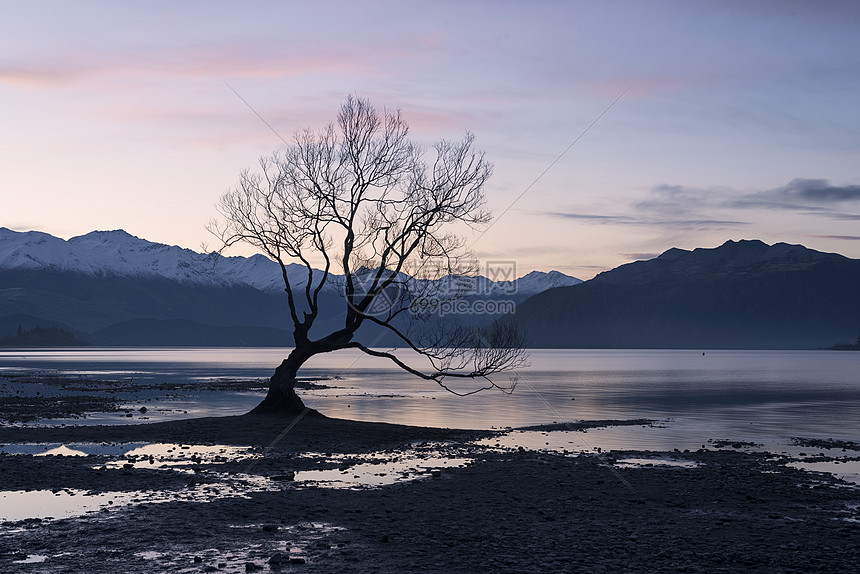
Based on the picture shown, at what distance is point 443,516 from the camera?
2125 cm

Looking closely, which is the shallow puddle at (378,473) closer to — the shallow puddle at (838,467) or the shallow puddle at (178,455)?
the shallow puddle at (178,455)

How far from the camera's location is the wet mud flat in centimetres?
1664

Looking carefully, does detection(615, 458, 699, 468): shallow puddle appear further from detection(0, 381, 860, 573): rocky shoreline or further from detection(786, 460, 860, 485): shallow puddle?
detection(786, 460, 860, 485): shallow puddle

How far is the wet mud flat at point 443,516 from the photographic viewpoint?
16.6 m

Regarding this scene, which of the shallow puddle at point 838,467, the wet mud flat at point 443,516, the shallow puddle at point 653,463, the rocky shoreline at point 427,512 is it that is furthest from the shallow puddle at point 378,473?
the shallow puddle at point 838,467

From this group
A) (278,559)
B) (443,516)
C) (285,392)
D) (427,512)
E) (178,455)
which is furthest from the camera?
(285,392)

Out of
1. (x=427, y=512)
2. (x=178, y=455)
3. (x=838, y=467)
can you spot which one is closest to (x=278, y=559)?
(x=427, y=512)

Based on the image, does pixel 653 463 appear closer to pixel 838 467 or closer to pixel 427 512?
pixel 838 467

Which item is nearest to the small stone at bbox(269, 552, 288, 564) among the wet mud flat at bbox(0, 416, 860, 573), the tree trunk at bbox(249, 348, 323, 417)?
the wet mud flat at bbox(0, 416, 860, 573)

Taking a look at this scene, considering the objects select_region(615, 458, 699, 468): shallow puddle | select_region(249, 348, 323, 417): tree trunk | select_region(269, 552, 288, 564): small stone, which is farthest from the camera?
select_region(249, 348, 323, 417): tree trunk

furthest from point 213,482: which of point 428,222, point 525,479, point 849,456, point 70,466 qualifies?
point 849,456

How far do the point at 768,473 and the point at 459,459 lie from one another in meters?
12.2

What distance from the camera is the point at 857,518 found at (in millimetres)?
21547

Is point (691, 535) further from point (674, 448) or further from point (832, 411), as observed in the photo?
point (832, 411)
